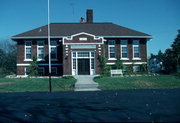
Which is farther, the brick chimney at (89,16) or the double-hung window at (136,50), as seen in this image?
the brick chimney at (89,16)

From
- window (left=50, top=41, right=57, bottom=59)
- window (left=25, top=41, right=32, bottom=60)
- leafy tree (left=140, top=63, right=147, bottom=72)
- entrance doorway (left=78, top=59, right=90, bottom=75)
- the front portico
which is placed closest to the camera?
the front portico

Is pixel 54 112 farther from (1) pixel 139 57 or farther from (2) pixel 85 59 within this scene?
(1) pixel 139 57

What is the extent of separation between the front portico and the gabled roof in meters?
4.15

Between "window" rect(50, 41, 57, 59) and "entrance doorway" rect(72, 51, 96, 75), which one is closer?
"entrance doorway" rect(72, 51, 96, 75)

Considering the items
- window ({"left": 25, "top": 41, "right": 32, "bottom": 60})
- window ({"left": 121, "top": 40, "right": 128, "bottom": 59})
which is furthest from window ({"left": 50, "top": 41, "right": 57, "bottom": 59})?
window ({"left": 121, "top": 40, "right": 128, "bottom": 59})

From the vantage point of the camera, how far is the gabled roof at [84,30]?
28.8 metres

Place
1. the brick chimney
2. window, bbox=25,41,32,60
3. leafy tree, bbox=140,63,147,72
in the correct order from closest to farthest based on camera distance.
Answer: leafy tree, bbox=140,63,147,72, window, bbox=25,41,32,60, the brick chimney

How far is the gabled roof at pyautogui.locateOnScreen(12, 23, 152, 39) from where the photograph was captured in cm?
2877

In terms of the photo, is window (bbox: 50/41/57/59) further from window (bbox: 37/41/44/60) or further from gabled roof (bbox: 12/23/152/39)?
window (bbox: 37/41/44/60)

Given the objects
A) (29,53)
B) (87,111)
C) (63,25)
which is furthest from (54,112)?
(63,25)

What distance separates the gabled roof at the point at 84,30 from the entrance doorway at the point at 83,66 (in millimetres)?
5752

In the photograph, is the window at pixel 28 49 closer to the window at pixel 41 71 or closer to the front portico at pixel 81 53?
the window at pixel 41 71

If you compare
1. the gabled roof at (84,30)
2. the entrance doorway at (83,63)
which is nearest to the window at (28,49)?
the gabled roof at (84,30)

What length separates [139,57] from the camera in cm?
2911
